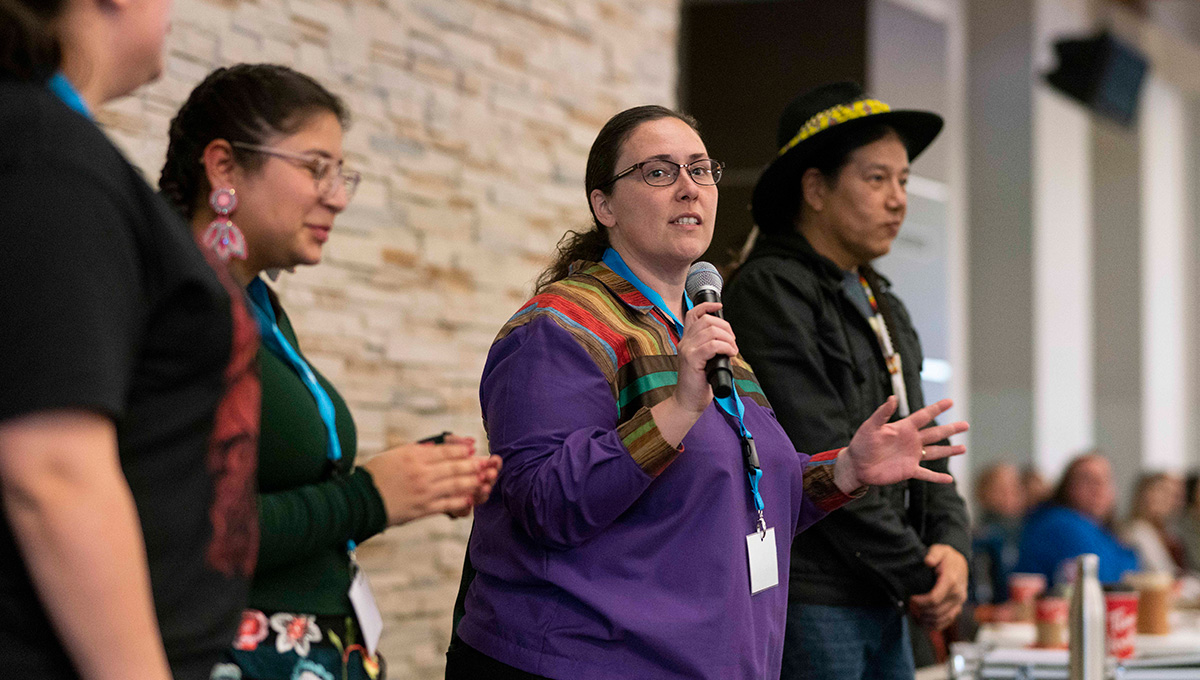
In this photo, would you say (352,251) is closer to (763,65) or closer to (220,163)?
(220,163)

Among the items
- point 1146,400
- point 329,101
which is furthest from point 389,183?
point 1146,400

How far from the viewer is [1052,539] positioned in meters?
5.75

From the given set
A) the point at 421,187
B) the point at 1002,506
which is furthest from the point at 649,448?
the point at 1002,506

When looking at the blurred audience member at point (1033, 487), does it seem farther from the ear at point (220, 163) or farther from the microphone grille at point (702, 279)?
the ear at point (220, 163)

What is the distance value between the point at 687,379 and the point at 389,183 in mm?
2024

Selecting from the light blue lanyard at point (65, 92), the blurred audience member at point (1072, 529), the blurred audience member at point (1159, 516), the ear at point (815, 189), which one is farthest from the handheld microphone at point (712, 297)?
the blurred audience member at point (1159, 516)

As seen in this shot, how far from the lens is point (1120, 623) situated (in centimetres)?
278

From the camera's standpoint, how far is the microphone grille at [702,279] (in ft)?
5.62

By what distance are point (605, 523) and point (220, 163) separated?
658 millimetres

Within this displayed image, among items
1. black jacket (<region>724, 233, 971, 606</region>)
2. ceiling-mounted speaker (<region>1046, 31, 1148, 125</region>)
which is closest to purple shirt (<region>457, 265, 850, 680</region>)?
black jacket (<region>724, 233, 971, 606</region>)

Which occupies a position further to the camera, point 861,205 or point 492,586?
point 861,205

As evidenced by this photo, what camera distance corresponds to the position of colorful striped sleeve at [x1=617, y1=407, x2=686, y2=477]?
150 centimetres

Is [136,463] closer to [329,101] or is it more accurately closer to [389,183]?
[329,101]

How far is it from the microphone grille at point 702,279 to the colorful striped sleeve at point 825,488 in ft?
1.12
